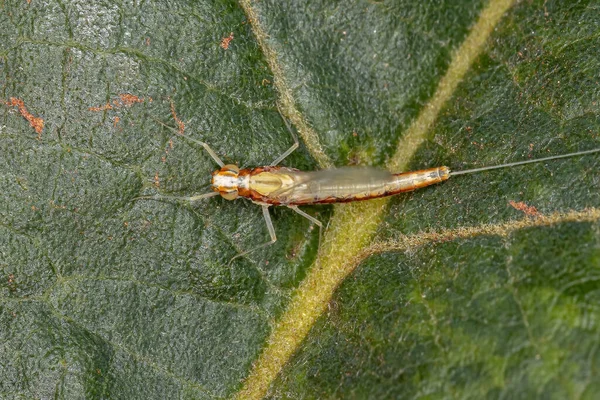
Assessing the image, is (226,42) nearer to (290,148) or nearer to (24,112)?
(290,148)

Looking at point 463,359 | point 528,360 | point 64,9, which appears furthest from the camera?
point 64,9

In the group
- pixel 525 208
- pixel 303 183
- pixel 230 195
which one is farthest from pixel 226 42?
pixel 525 208

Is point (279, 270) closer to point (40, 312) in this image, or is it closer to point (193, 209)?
point (193, 209)

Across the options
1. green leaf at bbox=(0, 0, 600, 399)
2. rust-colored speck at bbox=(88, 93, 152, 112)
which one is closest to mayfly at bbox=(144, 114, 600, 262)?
green leaf at bbox=(0, 0, 600, 399)

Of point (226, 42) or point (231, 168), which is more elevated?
point (226, 42)

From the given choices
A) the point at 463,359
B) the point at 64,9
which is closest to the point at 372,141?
the point at 463,359

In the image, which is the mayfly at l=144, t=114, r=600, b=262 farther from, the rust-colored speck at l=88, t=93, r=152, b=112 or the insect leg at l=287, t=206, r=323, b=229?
the rust-colored speck at l=88, t=93, r=152, b=112
